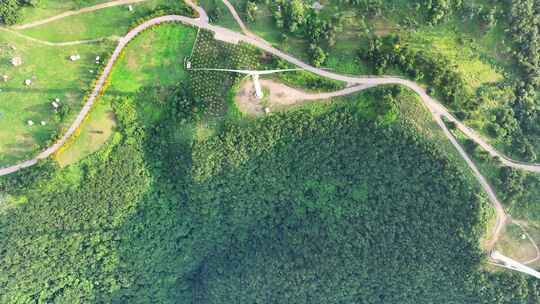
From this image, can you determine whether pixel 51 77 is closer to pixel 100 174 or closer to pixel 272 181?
pixel 100 174

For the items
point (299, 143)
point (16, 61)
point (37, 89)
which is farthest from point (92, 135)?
point (299, 143)

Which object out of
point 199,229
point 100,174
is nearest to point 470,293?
point 199,229

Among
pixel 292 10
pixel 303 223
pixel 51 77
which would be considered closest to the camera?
pixel 292 10

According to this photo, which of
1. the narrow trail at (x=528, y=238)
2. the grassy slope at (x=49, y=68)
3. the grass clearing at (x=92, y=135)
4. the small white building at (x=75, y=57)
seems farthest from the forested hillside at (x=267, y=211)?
the small white building at (x=75, y=57)

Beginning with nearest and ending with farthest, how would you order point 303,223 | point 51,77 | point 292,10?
point 292,10
point 51,77
point 303,223

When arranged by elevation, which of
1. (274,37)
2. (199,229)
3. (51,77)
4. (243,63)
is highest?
(274,37)

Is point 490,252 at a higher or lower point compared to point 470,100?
lower

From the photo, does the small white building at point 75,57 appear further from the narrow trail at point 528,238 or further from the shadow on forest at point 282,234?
the narrow trail at point 528,238
